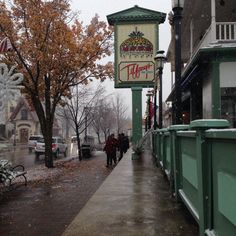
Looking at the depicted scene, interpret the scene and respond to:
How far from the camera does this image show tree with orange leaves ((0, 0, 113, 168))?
22312mm

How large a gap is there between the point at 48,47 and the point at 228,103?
10.8 meters

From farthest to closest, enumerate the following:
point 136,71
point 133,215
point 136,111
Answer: point 136,111, point 136,71, point 133,215

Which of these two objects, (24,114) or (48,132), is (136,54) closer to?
(48,132)

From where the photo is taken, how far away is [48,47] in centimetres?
2247

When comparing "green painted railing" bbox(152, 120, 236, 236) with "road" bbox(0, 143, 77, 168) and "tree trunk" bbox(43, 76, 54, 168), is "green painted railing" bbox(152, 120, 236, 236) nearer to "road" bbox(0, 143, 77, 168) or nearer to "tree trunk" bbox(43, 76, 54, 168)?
"tree trunk" bbox(43, 76, 54, 168)

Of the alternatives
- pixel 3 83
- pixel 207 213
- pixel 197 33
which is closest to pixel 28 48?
pixel 3 83

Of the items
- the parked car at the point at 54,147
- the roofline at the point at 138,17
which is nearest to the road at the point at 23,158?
the parked car at the point at 54,147

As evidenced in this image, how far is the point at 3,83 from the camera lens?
1546 cm

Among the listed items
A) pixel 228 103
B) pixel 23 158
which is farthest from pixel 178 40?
pixel 23 158

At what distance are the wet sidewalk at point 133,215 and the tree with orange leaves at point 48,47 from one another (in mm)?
13712

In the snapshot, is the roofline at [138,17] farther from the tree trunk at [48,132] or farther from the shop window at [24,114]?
the shop window at [24,114]

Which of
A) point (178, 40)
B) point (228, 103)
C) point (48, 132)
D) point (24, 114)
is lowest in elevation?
point (48, 132)

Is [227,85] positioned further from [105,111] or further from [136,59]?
[105,111]

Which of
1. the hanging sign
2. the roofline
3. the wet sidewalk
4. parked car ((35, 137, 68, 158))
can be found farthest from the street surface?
parked car ((35, 137, 68, 158))
